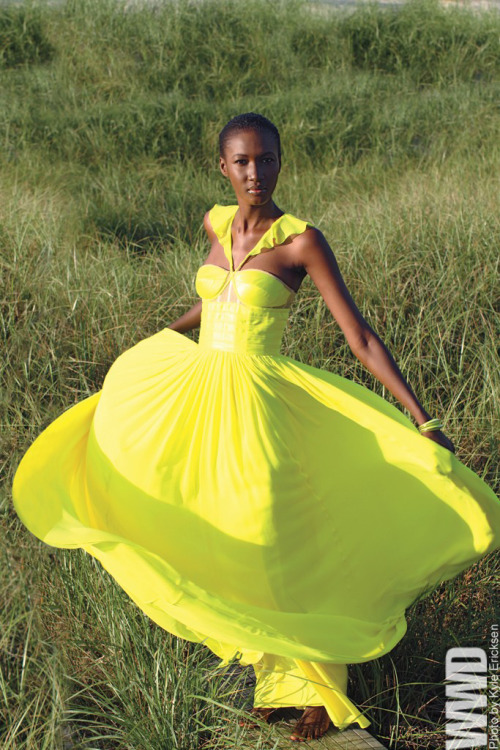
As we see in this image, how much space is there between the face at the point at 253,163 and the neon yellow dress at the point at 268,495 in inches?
4.7

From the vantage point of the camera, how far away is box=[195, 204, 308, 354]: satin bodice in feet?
6.66

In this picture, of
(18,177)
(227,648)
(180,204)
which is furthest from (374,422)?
(18,177)

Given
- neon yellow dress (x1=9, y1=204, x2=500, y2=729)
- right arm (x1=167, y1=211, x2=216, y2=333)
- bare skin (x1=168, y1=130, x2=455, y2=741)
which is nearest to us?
neon yellow dress (x1=9, y1=204, x2=500, y2=729)

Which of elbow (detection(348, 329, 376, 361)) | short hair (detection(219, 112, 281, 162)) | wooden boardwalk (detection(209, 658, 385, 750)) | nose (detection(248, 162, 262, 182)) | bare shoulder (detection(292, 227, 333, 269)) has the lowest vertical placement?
wooden boardwalk (detection(209, 658, 385, 750))

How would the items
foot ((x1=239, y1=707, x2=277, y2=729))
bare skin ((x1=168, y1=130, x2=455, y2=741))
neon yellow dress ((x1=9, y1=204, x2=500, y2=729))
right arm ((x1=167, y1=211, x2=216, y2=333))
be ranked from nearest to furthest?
neon yellow dress ((x1=9, y1=204, x2=500, y2=729)), bare skin ((x1=168, y1=130, x2=455, y2=741)), foot ((x1=239, y1=707, x2=277, y2=729)), right arm ((x1=167, y1=211, x2=216, y2=333))

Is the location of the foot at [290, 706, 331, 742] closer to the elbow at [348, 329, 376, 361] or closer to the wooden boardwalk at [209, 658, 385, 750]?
the wooden boardwalk at [209, 658, 385, 750]

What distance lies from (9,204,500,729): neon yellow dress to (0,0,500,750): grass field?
11.1 inches

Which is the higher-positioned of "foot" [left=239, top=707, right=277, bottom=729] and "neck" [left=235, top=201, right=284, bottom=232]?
"neck" [left=235, top=201, right=284, bottom=232]

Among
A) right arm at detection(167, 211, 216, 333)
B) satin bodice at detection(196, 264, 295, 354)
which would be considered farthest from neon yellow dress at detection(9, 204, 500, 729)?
right arm at detection(167, 211, 216, 333)

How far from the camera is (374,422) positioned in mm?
2035

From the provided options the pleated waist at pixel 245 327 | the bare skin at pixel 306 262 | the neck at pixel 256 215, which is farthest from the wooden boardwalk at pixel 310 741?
the neck at pixel 256 215

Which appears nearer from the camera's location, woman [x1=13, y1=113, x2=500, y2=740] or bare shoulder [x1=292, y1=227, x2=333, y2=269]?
woman [x1=13, y1=113, x2=500, y2=740]

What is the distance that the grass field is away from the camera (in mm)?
2139

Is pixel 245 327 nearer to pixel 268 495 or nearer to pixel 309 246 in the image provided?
pixel 309 246
